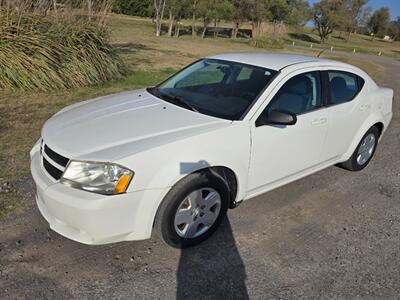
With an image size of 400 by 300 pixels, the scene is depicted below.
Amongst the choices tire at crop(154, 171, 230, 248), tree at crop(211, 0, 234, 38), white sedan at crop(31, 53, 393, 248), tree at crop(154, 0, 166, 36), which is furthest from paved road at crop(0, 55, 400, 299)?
tree at crop(211, 0, 234, 38)

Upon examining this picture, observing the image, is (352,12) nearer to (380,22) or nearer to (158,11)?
(380,22)

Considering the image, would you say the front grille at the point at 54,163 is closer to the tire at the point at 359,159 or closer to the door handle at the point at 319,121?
the door handle at the point at 319,121

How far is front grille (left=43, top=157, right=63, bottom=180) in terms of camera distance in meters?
2.64

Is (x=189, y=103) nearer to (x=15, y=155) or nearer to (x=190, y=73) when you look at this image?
(x=190, y=73)

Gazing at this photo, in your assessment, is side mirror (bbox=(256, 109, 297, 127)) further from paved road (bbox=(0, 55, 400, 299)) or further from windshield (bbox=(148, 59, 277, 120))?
paved road (bbox=(0, 55, 400, 299))

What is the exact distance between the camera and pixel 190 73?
13.4 feet

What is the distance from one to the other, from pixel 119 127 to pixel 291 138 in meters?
1.63

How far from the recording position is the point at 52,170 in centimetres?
271

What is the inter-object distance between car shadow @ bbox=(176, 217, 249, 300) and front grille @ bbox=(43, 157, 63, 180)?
3.87 ft

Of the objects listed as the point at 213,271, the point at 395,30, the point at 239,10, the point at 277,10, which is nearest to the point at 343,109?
the point at 213,271

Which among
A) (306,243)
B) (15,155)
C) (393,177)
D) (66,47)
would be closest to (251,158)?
(306,243)

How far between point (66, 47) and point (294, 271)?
7.55 meters

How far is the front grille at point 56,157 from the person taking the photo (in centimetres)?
262

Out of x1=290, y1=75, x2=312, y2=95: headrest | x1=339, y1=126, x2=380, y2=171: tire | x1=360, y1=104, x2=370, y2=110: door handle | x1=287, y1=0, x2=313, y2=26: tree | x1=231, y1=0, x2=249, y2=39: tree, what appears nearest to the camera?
x1=290, y1=75, x2=312, y2=95: headrest
